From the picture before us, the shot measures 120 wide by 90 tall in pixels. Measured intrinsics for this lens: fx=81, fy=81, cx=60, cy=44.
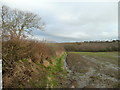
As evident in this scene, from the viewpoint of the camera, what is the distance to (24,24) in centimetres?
1644

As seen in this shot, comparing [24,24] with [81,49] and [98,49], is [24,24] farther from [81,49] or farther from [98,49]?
[98,49]

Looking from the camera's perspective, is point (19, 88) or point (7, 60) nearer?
point (19, 88)

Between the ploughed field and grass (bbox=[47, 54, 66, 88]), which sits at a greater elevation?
grass (bbox=[47, 54, 66, 88])

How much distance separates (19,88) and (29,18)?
50.5ft

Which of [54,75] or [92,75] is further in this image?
[92,75]

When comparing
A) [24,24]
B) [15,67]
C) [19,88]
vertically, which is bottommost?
[19,88]

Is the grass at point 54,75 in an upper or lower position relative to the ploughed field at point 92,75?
upper

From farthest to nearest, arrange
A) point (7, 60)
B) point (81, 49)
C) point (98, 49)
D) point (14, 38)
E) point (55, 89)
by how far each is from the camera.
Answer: point (81, 49) → point (98, 49) → point (14, 38) → point (7, 60) → point (55, 89)

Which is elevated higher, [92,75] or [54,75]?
[54,75]

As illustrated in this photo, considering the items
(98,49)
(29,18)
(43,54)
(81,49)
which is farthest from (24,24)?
(98,49)

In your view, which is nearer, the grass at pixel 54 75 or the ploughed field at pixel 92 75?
the grass at pixel 54 75

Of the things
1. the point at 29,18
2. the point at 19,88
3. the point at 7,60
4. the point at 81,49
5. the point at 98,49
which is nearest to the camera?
the point at 19,88

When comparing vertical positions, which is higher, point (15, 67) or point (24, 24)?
point (24, 24)

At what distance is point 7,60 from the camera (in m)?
4.24
